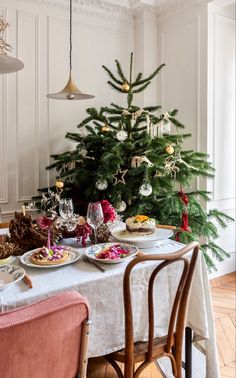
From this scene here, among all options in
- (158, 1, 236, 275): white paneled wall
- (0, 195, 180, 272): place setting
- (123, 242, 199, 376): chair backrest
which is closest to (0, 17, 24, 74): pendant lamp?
(0, 195, 180, 272): place setting

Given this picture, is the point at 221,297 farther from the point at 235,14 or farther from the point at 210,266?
the point at 235,14

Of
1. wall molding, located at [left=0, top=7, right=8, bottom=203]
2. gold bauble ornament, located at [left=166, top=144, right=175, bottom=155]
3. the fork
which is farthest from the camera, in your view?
wall molding, located at [left=0, top=7, right=8, bottom=203]

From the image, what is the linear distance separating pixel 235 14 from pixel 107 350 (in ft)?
11.0

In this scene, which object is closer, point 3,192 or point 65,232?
point 65,232

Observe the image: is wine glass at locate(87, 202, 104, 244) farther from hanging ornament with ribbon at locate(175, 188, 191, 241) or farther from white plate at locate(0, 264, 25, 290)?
hanging ornament with ribbon at locate(175, 188, 191, 241)

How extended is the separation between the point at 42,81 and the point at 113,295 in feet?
8.37

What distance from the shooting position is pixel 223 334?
2334 millimetres

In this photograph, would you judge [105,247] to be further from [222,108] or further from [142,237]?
[222,108]

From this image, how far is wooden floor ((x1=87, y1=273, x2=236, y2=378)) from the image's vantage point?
1.91m

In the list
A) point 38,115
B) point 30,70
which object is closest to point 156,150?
point 38,115

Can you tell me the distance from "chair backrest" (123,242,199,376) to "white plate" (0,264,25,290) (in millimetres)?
393

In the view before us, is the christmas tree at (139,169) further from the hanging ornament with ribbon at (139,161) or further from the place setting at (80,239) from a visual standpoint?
the place setting at (80,239)

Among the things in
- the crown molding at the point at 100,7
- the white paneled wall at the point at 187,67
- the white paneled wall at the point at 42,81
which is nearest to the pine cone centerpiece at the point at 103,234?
the white paneled wall at the point at 42,81

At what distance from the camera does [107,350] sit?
1268mm
